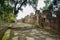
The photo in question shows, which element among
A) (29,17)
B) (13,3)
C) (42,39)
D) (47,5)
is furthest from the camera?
(13,3)

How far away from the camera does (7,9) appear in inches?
381

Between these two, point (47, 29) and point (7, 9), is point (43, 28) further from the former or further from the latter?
point (7, 9)

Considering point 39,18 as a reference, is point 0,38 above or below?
below

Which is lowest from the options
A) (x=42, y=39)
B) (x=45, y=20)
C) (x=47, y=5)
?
(x=42, y=39)

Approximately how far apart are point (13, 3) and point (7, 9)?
2026 millimetres

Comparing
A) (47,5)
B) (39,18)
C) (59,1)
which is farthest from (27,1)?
(39,18)

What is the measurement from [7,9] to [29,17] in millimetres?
2754

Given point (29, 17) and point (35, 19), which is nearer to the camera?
point (35, 19)

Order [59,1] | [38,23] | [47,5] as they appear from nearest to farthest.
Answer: [38,23]
[59,1]
[47,5]

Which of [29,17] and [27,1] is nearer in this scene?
[29,17]

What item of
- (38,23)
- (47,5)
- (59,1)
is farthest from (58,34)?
(47,5)

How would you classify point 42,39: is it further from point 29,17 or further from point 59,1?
point 59,1

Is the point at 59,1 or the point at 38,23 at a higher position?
the point at 59,1

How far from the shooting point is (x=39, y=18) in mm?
6457
